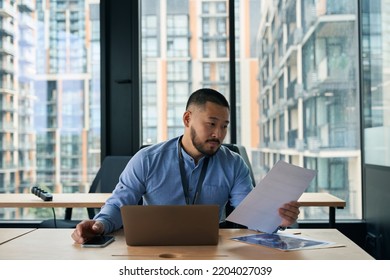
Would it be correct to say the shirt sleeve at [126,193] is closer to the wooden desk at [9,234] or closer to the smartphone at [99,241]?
the smartphone at [99,241]

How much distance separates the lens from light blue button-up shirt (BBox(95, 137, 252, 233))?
6.50 feet

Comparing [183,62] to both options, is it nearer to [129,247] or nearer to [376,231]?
[376,231]

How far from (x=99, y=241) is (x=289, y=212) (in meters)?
0.63

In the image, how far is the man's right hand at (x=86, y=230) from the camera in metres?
1.54

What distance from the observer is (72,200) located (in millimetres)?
3004

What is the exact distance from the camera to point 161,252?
4.58 feet

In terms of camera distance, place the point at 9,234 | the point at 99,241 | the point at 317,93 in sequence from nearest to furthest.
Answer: the point at 99,241 → the point at 9,234 → the point at 317,93

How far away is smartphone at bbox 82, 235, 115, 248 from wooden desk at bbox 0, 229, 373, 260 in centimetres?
2

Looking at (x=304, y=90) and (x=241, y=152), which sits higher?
(x=304, y=90)

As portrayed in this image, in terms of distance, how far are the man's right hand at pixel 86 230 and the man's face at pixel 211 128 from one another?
56 cm

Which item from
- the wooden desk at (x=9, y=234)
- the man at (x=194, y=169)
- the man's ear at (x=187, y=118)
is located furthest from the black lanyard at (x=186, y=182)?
the wooden desk at (x=9, y=234)

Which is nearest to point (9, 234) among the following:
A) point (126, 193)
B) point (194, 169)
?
point (126, 193)

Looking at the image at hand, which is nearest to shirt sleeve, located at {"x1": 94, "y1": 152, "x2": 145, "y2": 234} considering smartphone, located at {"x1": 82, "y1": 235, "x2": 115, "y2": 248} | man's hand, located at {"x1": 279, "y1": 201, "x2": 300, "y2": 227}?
smartphone, located at {"x1": 82, "y1": 235, "x2": 115, "y2": 248}

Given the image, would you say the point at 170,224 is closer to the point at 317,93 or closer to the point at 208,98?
the point at 208,98
